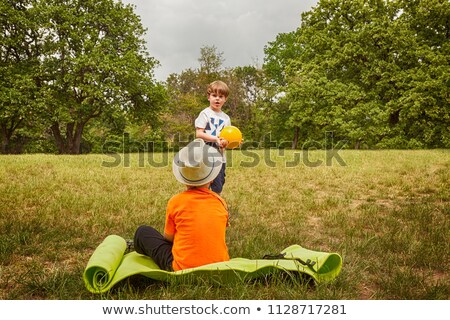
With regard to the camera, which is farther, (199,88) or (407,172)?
(199,88)

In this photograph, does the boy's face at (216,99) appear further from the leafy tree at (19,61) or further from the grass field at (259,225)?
the leafy tree at (19,61)

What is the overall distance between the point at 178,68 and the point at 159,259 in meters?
43.0

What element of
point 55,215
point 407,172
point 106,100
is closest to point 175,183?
point 55,215

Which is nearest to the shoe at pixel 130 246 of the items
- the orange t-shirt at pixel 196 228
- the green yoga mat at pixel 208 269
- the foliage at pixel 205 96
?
the green yoga mat at pixel 208 269

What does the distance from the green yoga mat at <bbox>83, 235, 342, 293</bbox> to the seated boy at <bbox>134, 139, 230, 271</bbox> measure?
0.52ft

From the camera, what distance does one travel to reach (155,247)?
339cm

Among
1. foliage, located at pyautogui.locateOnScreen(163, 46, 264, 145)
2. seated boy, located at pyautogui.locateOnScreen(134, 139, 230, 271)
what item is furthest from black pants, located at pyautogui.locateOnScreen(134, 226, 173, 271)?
foliage, located at pyautogui.locateOnScreen(163, 46, 264, 145)

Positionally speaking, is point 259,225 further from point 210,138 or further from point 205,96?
point 205,96

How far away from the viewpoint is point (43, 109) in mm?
25312

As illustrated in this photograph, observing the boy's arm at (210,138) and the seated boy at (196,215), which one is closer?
the seated boy at (196,215)

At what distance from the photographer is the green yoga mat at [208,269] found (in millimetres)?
2898

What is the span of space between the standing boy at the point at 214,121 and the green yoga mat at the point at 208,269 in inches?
87.1

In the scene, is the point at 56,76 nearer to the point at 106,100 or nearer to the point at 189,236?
the point at 106,100

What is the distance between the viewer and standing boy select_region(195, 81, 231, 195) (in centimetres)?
532
